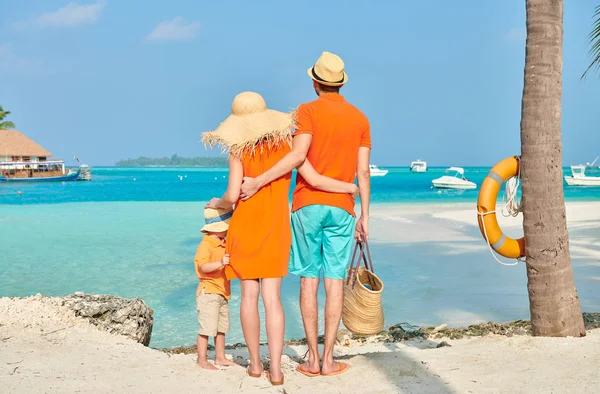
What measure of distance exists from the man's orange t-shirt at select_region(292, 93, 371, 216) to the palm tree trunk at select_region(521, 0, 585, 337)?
4.82 feet

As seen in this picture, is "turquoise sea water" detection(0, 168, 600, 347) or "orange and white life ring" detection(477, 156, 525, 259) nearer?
"orange and white life ring" detection(477, 156, 525, 259)

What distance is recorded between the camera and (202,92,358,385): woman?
3320mm

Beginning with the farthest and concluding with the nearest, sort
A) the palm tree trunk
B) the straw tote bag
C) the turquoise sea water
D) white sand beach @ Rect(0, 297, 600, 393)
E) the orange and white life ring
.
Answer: the turquoise sea water → the orange and white life ring → the palm tree trunk → the straw tote bag → white sand beach @ Rect(0, 297, 600, 393)

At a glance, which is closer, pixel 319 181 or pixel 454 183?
pixel 319 181

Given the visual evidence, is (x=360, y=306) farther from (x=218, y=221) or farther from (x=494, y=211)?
(x=494, y=211)

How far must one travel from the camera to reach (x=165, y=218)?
2328 cm

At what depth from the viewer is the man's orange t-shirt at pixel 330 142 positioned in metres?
3.40

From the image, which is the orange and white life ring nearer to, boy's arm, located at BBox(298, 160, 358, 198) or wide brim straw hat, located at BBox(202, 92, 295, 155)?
boy's arm, located at BBox(298, 160, 358, 198)

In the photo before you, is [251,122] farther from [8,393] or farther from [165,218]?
[165,218]

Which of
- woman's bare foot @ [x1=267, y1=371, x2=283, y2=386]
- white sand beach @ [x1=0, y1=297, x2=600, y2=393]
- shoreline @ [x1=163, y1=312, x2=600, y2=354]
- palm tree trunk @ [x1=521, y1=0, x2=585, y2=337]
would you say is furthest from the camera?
shoreline @ [x1=163, y1=312, x2=600, y2=354]

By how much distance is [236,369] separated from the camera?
3695 mm

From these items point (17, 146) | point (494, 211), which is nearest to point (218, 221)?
point (494, 211)

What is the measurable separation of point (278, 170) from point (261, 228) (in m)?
0.35

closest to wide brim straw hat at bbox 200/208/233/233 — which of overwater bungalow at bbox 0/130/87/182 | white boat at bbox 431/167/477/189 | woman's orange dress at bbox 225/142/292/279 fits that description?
woman's orange dress at bbox 225/142/292/279
